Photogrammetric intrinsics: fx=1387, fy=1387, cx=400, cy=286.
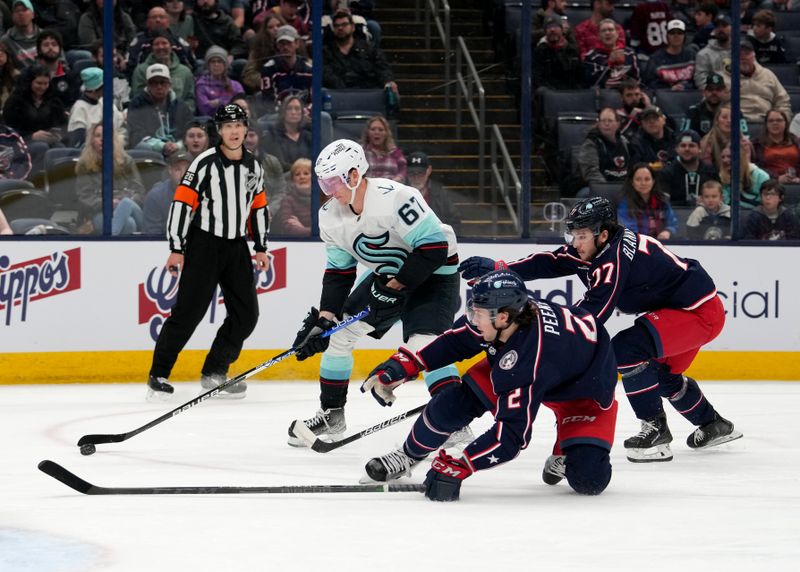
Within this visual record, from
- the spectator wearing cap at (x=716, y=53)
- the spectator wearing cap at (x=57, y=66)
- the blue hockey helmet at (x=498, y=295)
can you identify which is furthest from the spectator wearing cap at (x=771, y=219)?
the blue hockey helmet at (x=498, y=295)

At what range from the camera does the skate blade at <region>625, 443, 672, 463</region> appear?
4.84m

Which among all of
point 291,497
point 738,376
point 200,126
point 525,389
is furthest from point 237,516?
point 738,376

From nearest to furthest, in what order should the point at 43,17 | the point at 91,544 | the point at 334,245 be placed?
the point at 91,544 → the point at 334,245 → the point at 43,17

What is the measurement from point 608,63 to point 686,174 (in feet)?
2.64

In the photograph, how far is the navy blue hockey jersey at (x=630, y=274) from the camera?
460cm

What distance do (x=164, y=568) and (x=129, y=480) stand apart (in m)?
1.28

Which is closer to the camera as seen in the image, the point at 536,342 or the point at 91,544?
the point at 91,544

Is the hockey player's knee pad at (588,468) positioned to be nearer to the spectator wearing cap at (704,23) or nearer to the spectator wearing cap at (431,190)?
the spectator wearing cap at (431,190)

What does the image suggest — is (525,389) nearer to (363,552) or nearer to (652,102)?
(363,552)

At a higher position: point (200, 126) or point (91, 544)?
point (200, 126)

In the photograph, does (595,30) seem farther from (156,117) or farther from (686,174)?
(156,117)

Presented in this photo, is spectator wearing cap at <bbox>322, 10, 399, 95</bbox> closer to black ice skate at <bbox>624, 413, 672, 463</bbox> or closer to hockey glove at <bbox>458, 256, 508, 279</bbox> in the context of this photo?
hockey glove at <bbox>458, 256, 508, 279</bbox>

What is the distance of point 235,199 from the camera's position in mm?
6504

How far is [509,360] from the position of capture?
12.4 ft
